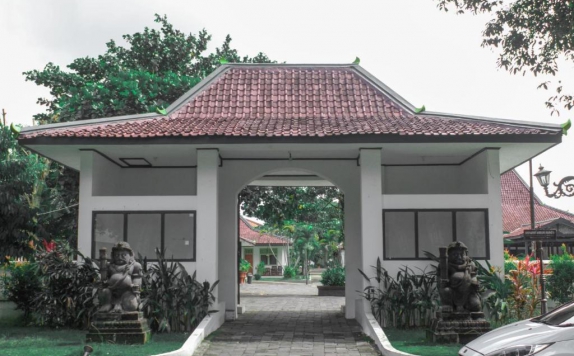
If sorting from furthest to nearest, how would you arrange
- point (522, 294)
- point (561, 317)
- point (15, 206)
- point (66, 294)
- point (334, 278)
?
1. point (334, 278)
2. point (15, 206)
3. point (66, 294)
4. point (522, 294)
5. point (561, 317)

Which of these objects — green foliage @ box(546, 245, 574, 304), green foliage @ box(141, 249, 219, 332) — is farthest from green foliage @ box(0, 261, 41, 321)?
green foliage @ box(546, 245, 574, 304)

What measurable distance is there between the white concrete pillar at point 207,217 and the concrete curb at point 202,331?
616mm

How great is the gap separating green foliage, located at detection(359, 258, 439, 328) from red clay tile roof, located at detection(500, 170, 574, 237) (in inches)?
715

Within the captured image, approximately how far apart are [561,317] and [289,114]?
8.45 m

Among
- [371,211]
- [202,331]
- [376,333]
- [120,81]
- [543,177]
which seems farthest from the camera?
[120,81]

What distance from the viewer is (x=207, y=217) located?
39.2 ft

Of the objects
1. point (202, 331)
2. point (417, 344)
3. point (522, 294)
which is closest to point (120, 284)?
point (202, 331)

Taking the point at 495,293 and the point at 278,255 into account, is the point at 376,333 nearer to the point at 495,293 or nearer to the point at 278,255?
the point at 495,293

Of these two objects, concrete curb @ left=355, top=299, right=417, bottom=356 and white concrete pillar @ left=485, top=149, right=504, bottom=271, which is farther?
white concrete pillar @ left=485, top=149, right=504, bottom=271

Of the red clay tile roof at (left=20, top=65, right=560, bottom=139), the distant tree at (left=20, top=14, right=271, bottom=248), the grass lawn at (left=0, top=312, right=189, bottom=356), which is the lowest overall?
the grass lawn at (left=0, top=312, right=189, bottom=356)

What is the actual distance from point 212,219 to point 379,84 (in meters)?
5.70

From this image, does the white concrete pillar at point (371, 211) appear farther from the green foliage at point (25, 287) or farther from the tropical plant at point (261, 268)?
the tropical plant at point (261, 268)

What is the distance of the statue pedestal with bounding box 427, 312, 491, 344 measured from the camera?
30.5 feet

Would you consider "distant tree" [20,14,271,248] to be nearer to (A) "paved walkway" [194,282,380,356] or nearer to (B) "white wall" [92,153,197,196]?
(B) "white wall" [92,153,197,196]
